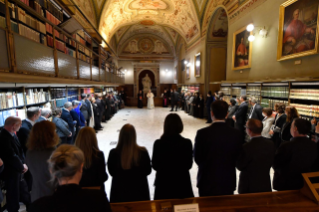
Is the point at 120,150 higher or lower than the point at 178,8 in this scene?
lower

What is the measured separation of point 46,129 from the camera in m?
1.93

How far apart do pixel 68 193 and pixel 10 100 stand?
352 cm

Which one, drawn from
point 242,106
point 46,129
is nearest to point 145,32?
point 242,106

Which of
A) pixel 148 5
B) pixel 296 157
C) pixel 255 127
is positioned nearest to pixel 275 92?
pixel 296 157

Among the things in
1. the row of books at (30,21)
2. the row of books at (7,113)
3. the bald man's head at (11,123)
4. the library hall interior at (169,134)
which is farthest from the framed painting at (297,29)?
the row of books at (7,113)

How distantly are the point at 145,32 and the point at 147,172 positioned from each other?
1820 cm

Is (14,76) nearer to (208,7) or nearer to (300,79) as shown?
(300,79)

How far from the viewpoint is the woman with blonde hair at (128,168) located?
1728 mm

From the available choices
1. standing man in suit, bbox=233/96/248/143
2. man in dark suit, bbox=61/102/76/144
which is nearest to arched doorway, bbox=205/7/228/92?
standing man in suit, bbox=233/96/248/143

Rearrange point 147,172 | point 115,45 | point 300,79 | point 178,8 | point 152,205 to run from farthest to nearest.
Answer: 1. point 115,45
2. point 178,8
3. point 300,79
4. point 147,172
5. point 152,205

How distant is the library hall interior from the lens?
5.65 ft

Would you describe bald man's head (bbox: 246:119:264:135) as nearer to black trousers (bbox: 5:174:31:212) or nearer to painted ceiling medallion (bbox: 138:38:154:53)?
black trousers (bbox: 5:174:31:212)

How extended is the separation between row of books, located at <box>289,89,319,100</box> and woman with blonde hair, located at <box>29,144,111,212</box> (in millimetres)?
4426

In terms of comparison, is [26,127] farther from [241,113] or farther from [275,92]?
[275,92]
